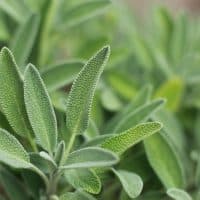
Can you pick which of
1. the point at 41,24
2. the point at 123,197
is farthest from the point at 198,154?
the point at 41,24

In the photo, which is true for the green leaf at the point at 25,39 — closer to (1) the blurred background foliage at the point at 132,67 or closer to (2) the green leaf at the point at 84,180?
(1) the blurred background foliage at the point at 132,67

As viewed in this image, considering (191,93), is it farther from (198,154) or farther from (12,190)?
(12,190)

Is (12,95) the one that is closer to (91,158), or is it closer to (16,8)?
(91,158)

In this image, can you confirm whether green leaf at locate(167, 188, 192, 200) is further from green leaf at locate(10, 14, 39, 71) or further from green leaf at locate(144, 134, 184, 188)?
green leaf at locate(10, 14, 39, 71)

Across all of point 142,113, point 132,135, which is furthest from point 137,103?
point 132,135

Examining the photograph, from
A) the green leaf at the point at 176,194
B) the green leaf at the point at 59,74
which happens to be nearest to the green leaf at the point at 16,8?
the green leaf at the point at 59,74

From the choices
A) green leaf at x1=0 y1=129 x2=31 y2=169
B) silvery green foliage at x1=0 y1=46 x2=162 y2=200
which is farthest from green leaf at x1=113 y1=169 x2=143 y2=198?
green leaf at x1=0 y1=129 x2=31 y2=169
